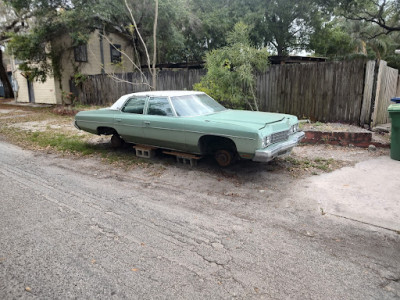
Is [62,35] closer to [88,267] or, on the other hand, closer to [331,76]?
[331,76]

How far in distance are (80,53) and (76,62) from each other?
643mm

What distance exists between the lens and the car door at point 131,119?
6.34 meters

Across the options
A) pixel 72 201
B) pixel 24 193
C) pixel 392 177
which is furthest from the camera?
pixel 392 177

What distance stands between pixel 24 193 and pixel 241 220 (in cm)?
350

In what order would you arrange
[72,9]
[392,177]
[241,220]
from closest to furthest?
1. [241,220]
2. [392,177]
3. [72,9]

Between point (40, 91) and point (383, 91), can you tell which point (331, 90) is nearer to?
point (383, 91)

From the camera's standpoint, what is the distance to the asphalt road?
8.44ft

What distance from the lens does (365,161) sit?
6180 mm

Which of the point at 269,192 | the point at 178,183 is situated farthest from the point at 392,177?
the point at 178,183

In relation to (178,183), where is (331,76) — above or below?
above

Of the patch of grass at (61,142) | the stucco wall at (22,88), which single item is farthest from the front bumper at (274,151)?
the stucco wall at (22,88)

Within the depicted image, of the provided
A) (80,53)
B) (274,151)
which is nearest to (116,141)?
(274,151)

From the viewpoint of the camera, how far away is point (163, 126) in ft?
19.3

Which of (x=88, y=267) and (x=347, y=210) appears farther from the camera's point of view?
(x=347, y=210)
